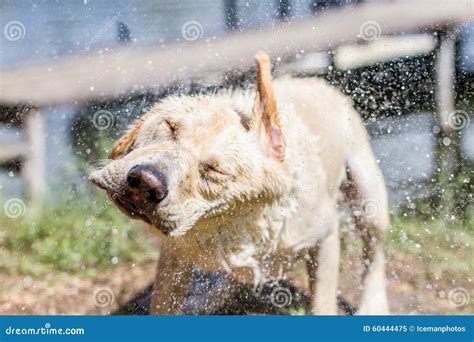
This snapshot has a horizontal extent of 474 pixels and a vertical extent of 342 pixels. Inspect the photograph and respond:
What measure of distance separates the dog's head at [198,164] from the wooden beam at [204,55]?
68cm

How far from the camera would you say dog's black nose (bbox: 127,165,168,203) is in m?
2.34

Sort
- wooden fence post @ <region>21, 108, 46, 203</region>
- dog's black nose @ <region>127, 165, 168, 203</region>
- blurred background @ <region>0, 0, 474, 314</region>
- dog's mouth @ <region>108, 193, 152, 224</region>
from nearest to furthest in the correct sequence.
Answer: dog's black nose @ <region>127, 165, 168, 203</region>, dog's mouth @ <region>108, 193, 152, 224</region>, blurred background @ <region>0, 0, 474, 314</region>, wooden fence post @ <region>21, 108, 46, 203</region>

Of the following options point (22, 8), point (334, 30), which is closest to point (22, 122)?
point (22, 8)

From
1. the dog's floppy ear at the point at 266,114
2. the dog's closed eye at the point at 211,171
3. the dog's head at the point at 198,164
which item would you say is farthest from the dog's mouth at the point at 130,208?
the dog's floppy ear at the point at 266,114

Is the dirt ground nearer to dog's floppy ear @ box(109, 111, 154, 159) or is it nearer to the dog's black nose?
dog's floppy ear @ box(109, 111, 154, 159)

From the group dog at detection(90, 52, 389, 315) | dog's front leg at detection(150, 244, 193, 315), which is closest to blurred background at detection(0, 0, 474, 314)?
dog at detection(90, 52, 389, 315)

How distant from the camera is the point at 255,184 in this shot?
8.63 ft

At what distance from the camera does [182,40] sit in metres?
3.36

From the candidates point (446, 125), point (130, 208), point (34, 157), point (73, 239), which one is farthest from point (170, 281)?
point (446, 125)

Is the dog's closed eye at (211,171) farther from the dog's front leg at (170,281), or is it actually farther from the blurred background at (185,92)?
the blurred background at (185,92)

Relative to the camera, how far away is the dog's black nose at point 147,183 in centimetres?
234

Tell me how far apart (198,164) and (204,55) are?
104 centimetres

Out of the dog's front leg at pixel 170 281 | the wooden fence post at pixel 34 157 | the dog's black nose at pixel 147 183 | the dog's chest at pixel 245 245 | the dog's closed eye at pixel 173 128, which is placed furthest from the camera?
the wooden fence post at pixel 34 157

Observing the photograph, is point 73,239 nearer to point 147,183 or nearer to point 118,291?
point 118,291
